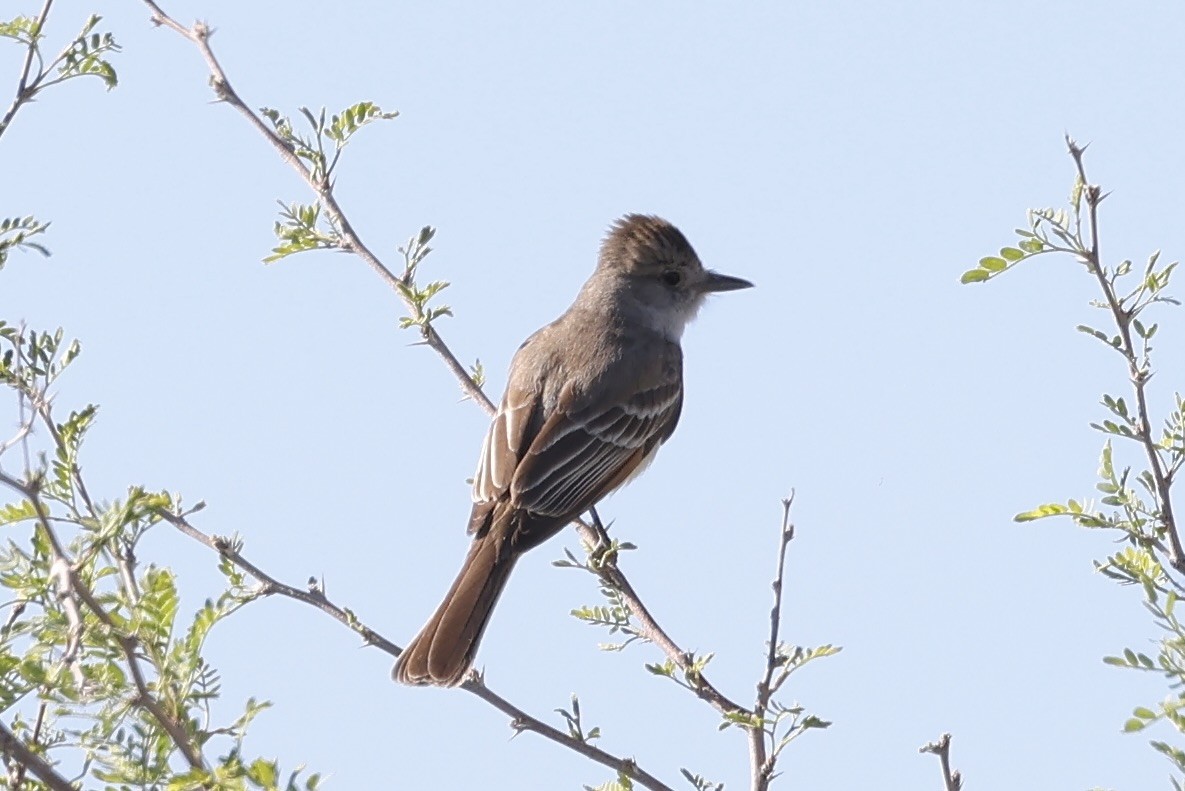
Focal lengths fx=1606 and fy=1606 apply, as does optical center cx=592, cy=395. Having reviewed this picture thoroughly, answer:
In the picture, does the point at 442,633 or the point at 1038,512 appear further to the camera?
the point at 442,633

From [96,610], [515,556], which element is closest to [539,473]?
[515,556]

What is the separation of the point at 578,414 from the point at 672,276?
152 centimetres

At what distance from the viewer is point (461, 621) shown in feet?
20.4

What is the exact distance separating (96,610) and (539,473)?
428cm

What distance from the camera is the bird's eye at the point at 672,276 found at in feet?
28.5

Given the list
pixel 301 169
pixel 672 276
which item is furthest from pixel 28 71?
pixel 672 276

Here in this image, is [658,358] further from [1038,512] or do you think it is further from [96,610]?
[96,610]

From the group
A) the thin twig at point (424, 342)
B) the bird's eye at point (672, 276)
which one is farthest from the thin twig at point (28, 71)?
the bird's eye at point (672, 276)

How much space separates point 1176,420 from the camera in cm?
432

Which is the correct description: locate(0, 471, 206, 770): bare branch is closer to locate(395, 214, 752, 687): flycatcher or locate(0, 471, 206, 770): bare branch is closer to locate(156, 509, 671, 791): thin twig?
locate(156, 509, 671, 791): thin twig

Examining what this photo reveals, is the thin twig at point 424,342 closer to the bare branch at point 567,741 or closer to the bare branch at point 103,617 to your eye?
the bare branch at point 567,741

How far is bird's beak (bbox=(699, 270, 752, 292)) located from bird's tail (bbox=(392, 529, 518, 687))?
2.53m

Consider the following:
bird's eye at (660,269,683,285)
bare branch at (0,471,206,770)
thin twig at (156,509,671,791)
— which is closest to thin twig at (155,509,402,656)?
thin twig at (156,509,671,791)

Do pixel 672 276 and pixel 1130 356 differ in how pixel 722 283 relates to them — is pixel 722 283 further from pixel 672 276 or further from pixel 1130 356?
pixel 1130 356
